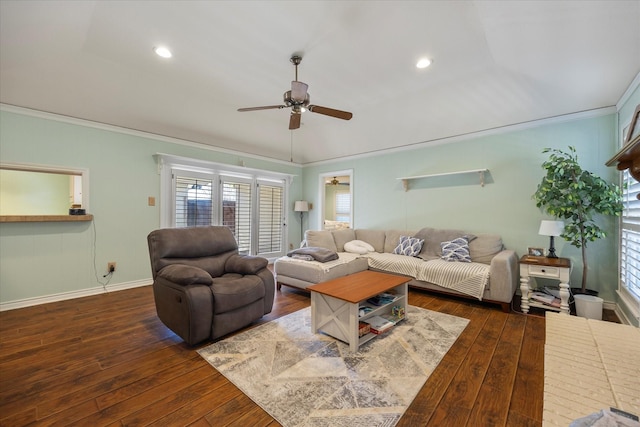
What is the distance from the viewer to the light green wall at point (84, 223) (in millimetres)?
3211

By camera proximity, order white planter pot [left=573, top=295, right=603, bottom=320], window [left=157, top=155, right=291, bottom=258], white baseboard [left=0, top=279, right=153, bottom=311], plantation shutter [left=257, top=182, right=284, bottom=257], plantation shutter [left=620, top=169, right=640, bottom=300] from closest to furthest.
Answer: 1. plantation shutter [left=620, top=169, right=640, bottom=300]
2. white planter pot [left=573, top=295, right=603, bottom=320]
3. white baseboard [left=0, top=279, right=153, bottom=311]
4. window [left=157, top=155, right=291, bottom=258]
5. plantation shutter [left=257, top=182, right=284, bottom=257]

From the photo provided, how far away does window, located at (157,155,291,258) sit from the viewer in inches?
176

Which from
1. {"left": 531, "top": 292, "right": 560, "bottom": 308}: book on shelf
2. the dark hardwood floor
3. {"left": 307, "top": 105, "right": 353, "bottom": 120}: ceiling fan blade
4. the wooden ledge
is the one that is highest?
{"left": 307, "top": 105, "right": 353, "bottom": 120}: ceiling fan blade

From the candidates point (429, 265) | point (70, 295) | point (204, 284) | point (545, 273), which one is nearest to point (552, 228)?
point (545, 273)

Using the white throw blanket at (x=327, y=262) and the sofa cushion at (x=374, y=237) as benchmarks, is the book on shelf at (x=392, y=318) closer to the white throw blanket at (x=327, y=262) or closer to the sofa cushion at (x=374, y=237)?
the white throw blanket at (x=327, y=262)

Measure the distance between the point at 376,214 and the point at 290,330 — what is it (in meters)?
3.24

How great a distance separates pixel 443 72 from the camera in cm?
301

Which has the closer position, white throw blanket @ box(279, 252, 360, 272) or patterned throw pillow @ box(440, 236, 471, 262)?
white throw blanket @ box(279, 252, 360, 272)

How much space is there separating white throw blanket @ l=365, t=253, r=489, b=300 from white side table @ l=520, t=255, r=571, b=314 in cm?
40

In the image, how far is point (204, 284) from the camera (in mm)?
2373

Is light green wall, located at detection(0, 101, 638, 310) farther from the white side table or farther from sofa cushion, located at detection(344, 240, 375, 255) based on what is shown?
sofa cushion, located at detection(344, 240, 375, 255)

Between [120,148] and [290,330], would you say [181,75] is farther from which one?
[290,330]

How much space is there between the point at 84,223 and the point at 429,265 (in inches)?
189

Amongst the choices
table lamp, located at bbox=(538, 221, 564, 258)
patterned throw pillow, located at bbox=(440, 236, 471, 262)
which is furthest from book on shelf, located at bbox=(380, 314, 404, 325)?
table lamp, located at bbox=(538, 221, 564, 258)
